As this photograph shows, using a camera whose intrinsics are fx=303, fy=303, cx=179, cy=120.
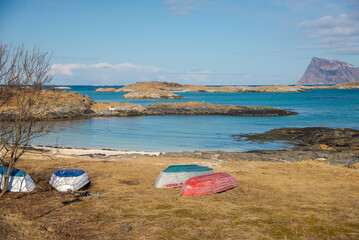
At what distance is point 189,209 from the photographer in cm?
1211

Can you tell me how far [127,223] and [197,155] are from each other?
15727 millimetres

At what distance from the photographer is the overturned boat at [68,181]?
14375mm

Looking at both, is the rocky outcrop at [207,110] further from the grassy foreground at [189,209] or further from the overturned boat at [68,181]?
the overturned boat at [68,181]

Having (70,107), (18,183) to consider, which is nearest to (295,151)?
(18,183)

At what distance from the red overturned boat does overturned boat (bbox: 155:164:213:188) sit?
45.6 inches

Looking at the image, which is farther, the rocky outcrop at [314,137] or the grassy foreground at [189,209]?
the rocky outcrop at [314,137]

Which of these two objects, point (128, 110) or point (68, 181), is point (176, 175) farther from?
point (128, 110)

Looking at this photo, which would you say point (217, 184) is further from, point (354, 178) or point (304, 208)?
point (354, 178)

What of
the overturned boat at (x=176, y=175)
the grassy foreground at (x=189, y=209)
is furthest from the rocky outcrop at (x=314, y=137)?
the overturned boat at (x=176, y=175)

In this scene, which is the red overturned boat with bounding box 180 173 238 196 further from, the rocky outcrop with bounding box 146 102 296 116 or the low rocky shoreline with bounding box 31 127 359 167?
the rocky outcrop with bounding box 146 102 296 116

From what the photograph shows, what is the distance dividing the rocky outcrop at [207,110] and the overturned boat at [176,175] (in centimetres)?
5369

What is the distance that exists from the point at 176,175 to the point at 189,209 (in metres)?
3.84

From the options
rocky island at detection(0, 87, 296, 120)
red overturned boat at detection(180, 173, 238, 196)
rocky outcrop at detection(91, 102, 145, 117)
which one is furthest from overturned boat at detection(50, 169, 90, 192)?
rocky outcrop at detection(91, 102, 145, 117)

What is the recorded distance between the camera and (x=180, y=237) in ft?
31.0
